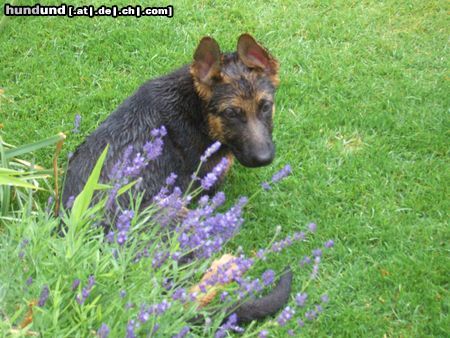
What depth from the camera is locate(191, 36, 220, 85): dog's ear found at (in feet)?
16.6

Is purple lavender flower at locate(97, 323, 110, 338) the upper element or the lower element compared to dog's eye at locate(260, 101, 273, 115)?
upper

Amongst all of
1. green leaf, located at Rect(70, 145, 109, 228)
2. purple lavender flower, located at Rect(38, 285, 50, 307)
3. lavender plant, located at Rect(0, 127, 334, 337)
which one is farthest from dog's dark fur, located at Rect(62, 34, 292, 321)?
purple lavender flower, located at Rect(38, 285, 50, 307)

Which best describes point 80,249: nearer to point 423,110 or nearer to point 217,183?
point 217,183

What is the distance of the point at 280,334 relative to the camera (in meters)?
4.61

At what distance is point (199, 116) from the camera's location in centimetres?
536

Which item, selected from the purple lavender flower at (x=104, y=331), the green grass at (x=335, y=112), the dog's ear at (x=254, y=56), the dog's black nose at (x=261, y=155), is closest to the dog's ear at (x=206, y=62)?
the dog's ear at (x=254, y=56)

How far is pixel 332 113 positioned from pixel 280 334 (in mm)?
2495

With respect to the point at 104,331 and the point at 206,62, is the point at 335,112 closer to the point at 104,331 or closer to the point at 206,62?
the point at 206,62

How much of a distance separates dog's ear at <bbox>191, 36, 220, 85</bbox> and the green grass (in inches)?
41.8

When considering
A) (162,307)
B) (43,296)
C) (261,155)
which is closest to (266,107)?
(261,155)

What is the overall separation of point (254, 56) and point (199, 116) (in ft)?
1.96

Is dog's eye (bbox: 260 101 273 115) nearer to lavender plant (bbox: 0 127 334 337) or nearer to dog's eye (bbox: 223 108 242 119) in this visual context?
dog's eye (bbox: 223 108 242 119)

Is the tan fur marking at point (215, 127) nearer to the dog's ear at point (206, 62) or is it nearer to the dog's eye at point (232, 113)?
the dog's eye at point (232, 113)

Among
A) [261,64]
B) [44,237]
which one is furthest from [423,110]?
[44,237]
